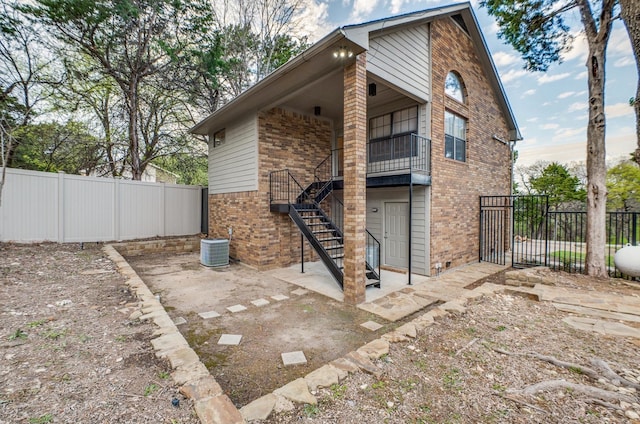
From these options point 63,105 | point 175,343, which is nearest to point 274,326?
point 175,343

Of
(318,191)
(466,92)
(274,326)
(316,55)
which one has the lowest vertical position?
(274,326)

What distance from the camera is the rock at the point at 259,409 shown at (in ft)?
6.53

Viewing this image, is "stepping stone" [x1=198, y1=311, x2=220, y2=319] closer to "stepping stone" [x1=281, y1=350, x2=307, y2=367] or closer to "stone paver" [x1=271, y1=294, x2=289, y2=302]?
"stone paver" [x1=271, y1=294, x2=289, y2=302]

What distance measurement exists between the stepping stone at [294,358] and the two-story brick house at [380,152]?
207 centimetres

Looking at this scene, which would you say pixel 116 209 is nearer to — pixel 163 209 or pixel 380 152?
pixel 163 209

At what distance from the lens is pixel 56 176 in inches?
312

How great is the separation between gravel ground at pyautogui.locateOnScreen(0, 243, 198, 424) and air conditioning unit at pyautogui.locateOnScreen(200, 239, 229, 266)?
2723mm

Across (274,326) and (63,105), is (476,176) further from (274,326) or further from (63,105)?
(63,105)

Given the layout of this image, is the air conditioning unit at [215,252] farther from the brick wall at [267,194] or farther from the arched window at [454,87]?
the arched window at [454,87]

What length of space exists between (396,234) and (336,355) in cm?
496

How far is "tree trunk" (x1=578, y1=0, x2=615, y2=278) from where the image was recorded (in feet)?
21.0

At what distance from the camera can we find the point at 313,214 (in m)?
7.36

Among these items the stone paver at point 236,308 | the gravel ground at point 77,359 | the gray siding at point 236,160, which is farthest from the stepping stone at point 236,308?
the gray siding at point 236,160

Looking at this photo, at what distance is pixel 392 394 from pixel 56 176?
1046 centimetres
